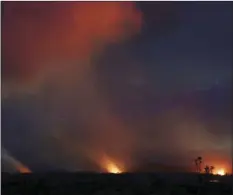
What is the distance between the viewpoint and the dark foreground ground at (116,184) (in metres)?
4.62

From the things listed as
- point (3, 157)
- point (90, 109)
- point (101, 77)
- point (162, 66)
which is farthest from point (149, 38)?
point (3, 157)

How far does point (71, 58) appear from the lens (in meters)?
4.77

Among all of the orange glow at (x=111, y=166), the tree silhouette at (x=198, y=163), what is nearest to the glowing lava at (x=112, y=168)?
the orange glow at (x=111, y=166)

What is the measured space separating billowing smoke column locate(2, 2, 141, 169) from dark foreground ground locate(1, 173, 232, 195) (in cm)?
24

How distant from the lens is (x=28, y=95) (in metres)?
4.76

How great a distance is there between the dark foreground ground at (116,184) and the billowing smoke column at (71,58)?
242 mm

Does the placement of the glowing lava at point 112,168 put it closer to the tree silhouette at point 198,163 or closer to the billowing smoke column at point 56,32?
the tree silhouette at point 198,163

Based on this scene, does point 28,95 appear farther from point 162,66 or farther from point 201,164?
point 201,164

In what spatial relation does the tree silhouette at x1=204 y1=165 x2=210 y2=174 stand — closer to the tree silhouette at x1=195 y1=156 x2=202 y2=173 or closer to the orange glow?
the tree silhouette at x1=195 y1=156 x2=202 y2=173

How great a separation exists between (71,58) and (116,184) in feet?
4.50

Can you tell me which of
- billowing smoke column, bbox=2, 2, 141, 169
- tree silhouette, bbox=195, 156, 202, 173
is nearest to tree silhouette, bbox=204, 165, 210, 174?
tree silhouette, bbox=195, 156, 202, 173

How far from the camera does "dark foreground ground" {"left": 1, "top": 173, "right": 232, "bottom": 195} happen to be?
462 cm

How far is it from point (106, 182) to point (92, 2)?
184 centimetres

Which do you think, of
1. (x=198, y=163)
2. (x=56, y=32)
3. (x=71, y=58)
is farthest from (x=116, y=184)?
(x=56, y=32)
